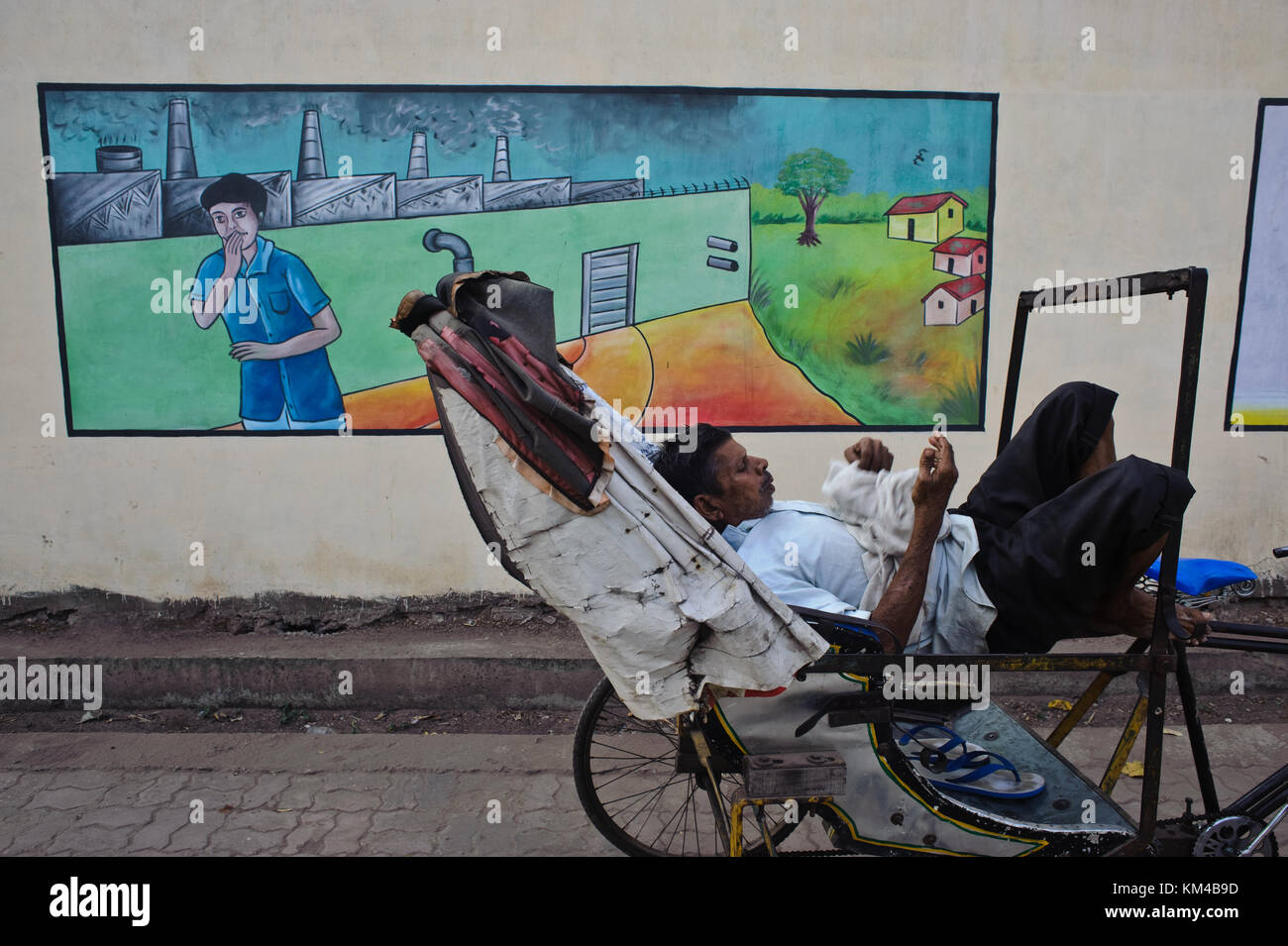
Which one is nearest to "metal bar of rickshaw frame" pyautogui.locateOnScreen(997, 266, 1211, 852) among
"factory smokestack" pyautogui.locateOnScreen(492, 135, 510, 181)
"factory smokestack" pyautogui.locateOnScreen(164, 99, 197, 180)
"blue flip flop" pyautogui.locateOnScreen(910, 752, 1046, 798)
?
"blue flip flop" pyautogui.locateOnScreen(910, 752, 1046, 798)

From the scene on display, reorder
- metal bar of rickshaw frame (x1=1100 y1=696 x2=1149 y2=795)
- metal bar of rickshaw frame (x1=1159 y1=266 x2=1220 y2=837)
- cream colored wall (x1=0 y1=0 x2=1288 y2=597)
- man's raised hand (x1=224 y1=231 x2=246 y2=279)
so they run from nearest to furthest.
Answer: metal bar of rickshaw frame (x1=1159 y1=266 x2=1220 y2=837), metal bar of rickshaw frame (x1=1100 y1=696 x2=1149 y2=795), cream colored wall (x1=0 y1=0 x2=1288 y2=597), man's raised hand (x1=224 y1=231 x2=246 y2=279)

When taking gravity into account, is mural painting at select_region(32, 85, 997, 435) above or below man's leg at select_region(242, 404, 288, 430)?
above

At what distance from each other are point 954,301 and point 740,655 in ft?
10.9

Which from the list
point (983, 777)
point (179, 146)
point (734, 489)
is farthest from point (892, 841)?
point (179, 146)

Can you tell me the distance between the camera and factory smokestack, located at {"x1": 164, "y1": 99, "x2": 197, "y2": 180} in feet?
14.8

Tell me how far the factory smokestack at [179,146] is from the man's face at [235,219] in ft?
0.69

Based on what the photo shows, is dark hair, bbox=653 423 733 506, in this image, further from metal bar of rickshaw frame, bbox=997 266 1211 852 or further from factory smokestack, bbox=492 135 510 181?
factory smokestack, bbox=492 135 510 181

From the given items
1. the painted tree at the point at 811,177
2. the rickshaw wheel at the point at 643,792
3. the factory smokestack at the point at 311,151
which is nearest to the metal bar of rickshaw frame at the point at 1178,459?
the rickshaw wheel at the point at 643,792

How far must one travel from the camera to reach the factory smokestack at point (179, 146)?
178 inches

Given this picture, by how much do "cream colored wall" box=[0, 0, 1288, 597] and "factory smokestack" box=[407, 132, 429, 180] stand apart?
0.93 ft

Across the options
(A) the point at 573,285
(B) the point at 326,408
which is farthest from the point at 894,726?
(B) the point at 326,408

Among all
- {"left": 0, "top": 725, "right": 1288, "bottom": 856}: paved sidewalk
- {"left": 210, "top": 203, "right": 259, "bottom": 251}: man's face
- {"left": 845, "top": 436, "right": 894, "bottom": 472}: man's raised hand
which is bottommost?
{"left": 0, "top": 725, "right": 1288, "bottom": 856}: paved sidewalk

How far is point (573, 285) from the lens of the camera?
464cm

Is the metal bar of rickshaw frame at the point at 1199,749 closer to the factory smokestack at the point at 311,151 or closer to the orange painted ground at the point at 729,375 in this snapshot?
the orange painted ground at the point at 729,375
